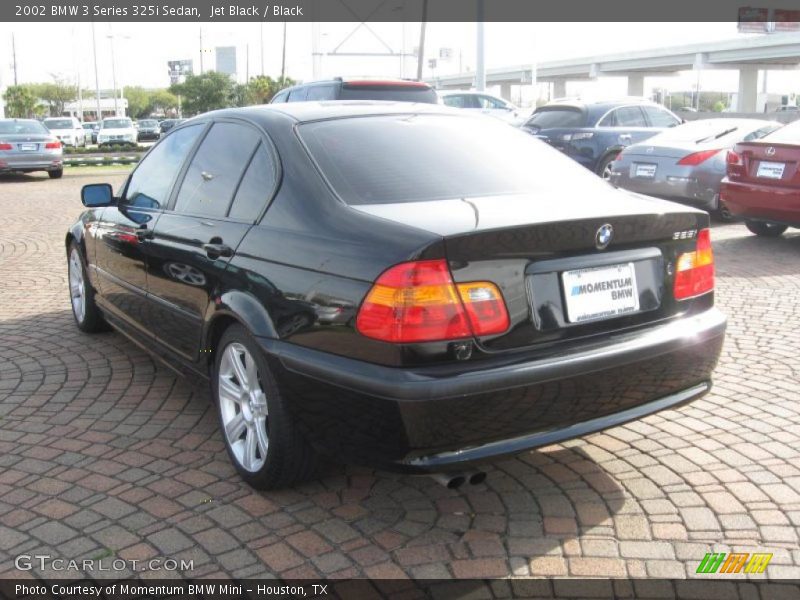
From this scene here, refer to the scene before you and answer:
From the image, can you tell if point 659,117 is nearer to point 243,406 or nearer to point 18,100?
point 243,406

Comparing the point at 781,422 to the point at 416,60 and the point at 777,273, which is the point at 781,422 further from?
the point at 416,60

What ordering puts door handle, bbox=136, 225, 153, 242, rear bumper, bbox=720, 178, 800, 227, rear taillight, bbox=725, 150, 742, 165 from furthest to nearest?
rear taillight, bbox=725, 150, 742, 165
rear bumper, bbox=720, 178, 800, 227
door handle, bbox=136, 225, 153, 242

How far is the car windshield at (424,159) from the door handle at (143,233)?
1.23 m

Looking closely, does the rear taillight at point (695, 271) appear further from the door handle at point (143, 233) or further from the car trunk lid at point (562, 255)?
the door handle at point (143, 233)

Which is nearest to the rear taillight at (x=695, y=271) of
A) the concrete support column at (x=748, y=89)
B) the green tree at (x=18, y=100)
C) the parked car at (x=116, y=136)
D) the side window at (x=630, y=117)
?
the side window at (x=630, y=117)

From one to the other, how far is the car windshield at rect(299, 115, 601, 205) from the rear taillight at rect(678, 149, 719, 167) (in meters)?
7.34

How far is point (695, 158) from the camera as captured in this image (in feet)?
36.0

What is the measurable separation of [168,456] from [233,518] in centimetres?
75

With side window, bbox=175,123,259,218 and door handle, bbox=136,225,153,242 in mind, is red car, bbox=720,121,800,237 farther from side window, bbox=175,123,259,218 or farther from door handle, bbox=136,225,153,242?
door handle, bbox=136,225,153,242

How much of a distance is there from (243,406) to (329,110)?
145cm

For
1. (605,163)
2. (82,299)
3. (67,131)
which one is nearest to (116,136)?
(67,131)

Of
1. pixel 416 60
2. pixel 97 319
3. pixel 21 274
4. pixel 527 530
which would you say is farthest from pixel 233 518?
pixel 416 60

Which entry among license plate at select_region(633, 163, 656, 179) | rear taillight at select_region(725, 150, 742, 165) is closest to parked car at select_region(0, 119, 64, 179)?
license plate at select_region(633, 163, 656, 179)

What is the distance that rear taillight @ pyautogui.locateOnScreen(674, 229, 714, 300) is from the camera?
3.51 m
